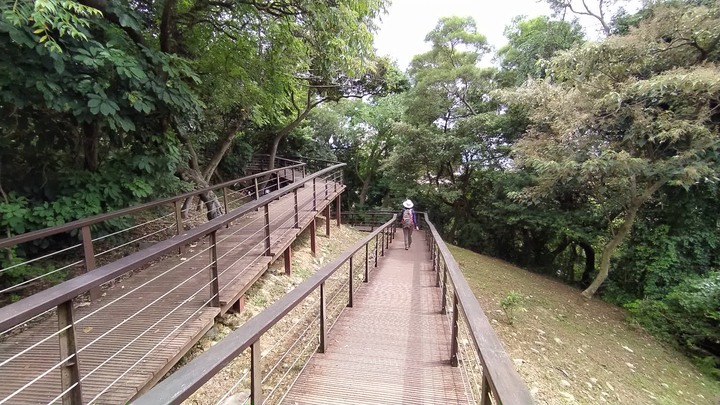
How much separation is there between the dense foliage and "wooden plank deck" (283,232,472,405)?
3.33 metres

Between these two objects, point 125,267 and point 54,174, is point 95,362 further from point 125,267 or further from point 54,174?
point 54,174

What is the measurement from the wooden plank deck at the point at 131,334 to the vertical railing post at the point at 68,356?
0.19 feet

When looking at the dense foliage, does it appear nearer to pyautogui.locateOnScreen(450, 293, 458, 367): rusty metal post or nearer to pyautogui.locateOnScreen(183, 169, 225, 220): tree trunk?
pyautogui.locateOnScreen(183, 169, 225, 220): tree trunk

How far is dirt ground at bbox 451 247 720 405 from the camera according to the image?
3.97 meters

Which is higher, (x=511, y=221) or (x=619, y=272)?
(x=511, y=221)

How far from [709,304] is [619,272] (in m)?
3.96

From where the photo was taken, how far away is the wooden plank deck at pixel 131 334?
2.20m

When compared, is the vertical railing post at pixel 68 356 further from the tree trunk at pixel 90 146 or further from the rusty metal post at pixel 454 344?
the tree trunk at pixel 90 146

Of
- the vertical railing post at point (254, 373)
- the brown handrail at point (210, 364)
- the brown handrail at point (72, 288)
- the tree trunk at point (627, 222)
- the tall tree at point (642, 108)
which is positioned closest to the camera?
the brown handrail at point (210, 364)

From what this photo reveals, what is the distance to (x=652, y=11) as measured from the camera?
324 inches

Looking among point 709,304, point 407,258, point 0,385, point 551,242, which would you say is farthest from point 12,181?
point 551,242

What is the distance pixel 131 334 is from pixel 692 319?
9205 mm

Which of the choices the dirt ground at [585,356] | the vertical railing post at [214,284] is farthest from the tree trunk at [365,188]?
the vertical railing post at [214,284]

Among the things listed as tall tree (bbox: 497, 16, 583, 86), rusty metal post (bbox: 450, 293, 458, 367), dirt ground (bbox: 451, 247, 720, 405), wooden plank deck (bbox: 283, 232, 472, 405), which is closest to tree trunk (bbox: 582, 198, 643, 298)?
dirt ground (bbox: 451, 247, 720, 405)
